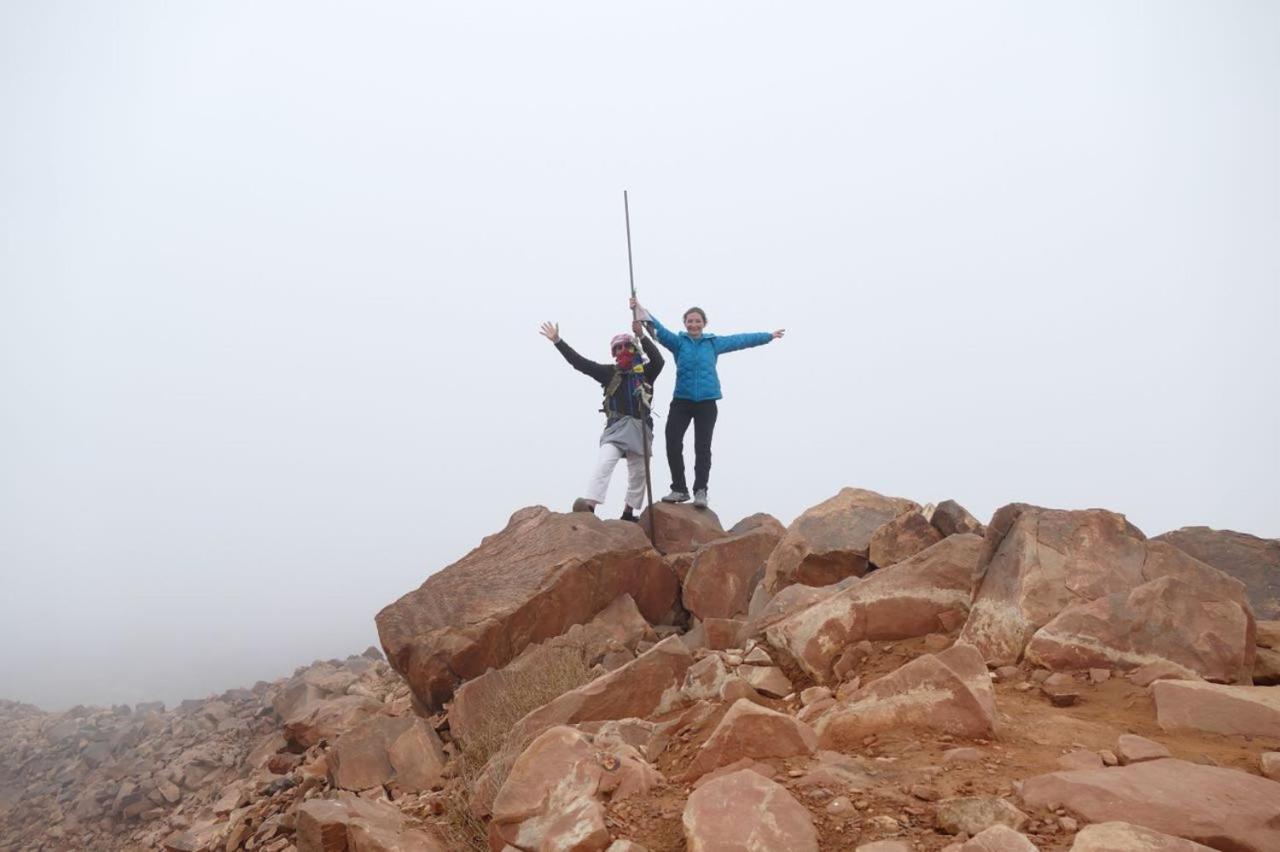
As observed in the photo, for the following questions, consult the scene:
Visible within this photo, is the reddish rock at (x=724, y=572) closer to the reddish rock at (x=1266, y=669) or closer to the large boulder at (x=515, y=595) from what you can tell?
the large boulder at (x=515, y=595)

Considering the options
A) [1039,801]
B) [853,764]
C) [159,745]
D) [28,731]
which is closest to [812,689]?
[853,764]

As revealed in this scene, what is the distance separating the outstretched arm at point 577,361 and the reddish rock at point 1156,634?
22.1 feet

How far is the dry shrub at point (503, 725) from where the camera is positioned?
496 cm

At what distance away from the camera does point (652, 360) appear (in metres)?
10.6

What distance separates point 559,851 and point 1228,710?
3.19 m

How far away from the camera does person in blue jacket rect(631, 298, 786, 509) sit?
408 inches

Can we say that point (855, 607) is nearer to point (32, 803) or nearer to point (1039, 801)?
point (1039, 801)

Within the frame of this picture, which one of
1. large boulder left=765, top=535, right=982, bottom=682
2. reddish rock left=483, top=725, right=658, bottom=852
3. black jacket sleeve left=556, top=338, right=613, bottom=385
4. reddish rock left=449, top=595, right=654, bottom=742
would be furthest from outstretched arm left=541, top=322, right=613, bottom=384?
reddish rock left=483, top=725, right=658, bottom=852

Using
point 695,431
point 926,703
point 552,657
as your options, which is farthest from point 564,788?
point 695,431

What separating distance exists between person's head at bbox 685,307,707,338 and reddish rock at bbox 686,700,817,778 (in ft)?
23.6

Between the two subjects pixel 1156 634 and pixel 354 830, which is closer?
pixel 1156 634

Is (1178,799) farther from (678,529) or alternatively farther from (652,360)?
(652,360)

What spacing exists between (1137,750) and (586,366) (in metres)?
7.96

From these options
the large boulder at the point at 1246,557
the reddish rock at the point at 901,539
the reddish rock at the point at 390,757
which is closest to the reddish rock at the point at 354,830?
the reddish rock at the point at 390,757
